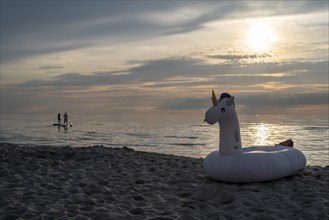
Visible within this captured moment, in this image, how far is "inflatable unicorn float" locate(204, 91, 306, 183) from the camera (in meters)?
7.25

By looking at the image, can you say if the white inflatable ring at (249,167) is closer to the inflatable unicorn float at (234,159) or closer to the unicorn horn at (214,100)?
the inflatable unicorn float at (234,159)

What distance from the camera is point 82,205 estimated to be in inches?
235

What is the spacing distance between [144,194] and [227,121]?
238 centimetres

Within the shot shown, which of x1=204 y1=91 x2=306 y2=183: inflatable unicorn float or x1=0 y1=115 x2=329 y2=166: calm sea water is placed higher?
x1=204 y1=91 x2=306 y2=183: inflatable unicorn float

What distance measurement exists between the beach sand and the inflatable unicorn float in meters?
0.20

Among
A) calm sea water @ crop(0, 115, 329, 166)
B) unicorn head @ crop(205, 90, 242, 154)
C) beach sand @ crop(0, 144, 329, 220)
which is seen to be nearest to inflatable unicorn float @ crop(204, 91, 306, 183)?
unicorn head @ crop(205, 90, 242, 154)

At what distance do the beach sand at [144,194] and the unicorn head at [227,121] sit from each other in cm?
82

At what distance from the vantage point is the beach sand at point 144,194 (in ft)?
18.3

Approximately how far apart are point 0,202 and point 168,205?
2.86 meters

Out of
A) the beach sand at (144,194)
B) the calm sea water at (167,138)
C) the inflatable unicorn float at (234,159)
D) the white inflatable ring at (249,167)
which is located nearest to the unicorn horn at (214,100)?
the inflatable unicorn float at (234,159)

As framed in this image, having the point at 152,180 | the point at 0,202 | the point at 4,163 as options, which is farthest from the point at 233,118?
the point at 4,163

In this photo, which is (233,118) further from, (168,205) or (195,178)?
(168,205)

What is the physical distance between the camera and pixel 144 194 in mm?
6676

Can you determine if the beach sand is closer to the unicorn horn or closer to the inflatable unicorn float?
the inflatable unicorn float
